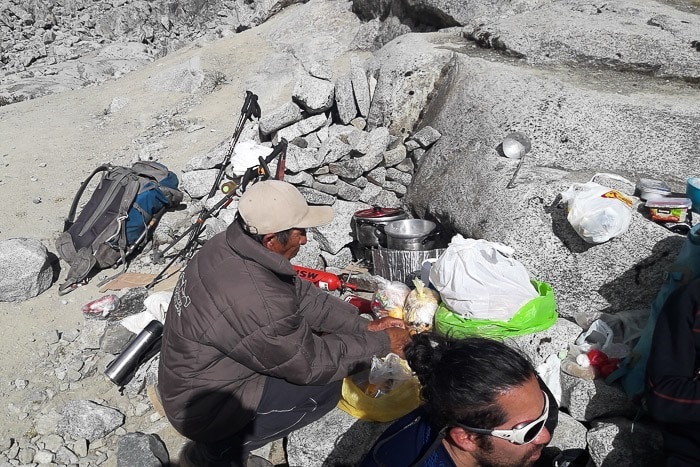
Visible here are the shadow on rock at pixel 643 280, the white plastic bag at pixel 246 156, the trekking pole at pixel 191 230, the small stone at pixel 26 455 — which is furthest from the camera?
the white plastic bag at pixel 246 156

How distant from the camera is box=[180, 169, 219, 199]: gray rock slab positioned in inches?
283

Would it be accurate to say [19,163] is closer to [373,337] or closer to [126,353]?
[126,353]

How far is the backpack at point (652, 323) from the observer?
3342 millimetres

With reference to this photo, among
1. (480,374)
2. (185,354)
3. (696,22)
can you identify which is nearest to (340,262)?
(185,354)

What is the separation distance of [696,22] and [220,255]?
22.3 feet

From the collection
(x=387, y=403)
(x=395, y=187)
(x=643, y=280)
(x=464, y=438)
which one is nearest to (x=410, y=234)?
(x=395, y=187)

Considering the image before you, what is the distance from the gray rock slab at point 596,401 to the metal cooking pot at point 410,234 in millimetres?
2170

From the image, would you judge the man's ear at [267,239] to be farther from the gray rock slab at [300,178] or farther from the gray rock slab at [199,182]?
the gray rock slab at [199,182]

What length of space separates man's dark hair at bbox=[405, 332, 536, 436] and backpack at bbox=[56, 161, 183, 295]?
5.24 metres

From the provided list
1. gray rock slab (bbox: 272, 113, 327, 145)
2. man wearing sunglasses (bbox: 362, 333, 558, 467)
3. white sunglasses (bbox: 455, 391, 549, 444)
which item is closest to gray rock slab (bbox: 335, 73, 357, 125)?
gray rock slab (bbox: 272, 113, 327, 145)

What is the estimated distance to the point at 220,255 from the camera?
3.12m

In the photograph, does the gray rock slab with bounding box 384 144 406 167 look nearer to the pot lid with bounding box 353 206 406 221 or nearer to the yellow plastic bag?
the pot lid with bounding box 353 206 406 221

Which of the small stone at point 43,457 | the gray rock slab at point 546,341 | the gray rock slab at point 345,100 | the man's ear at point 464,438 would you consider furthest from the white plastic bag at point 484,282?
the gray rock slab at point 345,100

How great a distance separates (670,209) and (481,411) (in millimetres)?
2988
